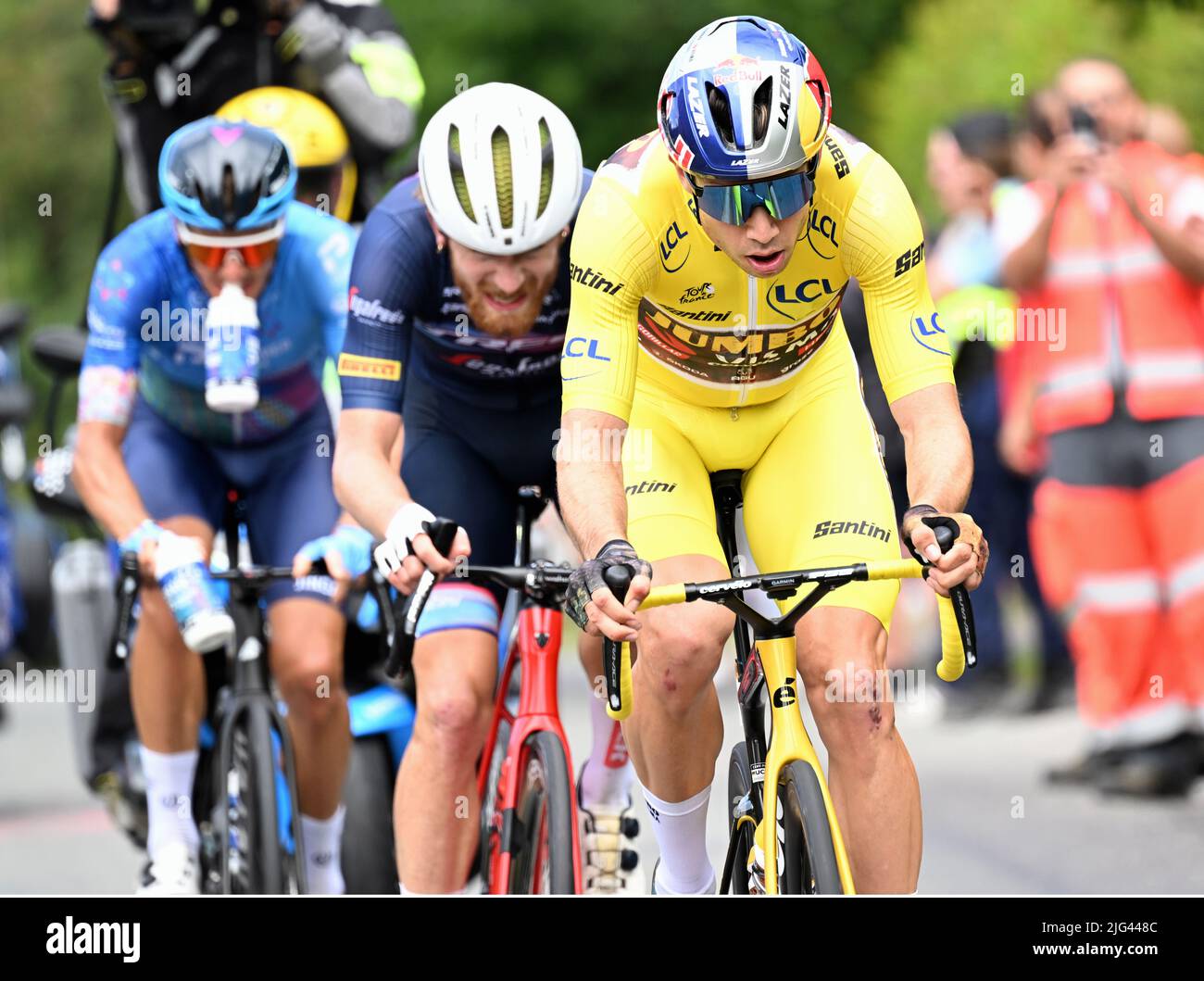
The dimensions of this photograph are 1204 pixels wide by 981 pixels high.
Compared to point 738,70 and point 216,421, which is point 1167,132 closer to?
point 216,421

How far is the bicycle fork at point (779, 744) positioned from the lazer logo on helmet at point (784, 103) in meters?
1.05

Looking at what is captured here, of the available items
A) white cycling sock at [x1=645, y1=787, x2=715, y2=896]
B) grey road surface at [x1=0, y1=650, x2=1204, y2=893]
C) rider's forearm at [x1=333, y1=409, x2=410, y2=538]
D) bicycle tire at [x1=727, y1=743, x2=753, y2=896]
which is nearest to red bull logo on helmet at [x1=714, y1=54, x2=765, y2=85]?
rider's forearm at [x1=333, y1=409, x2=410, y2=538]

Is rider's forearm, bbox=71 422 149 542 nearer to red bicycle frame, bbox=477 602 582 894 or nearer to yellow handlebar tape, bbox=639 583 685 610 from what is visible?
red bicycle frame, bbox=477 602 582 894

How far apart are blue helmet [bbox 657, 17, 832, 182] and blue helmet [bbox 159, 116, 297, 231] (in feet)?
6.69

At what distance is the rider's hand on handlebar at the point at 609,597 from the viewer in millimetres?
4336

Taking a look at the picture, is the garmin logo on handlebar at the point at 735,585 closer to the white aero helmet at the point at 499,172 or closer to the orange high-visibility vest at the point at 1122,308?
the white aero helmet at the point at 499,172

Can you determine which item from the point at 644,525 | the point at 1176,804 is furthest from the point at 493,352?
the point at 1176,804

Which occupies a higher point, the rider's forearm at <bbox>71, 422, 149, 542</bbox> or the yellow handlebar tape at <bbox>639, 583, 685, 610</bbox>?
the rider's forearm at <bbox>71, 422, 149, 542</bbox>

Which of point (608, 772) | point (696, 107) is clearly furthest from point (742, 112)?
point (608, 772)

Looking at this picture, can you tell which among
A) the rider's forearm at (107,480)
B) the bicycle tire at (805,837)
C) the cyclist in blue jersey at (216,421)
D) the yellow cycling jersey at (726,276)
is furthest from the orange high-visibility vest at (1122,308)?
the bicycle tire at (805,837)

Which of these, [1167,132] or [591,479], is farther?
[1167,132]

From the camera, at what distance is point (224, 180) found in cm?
649

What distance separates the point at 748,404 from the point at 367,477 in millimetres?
915

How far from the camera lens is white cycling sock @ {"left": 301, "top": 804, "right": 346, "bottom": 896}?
21.8 ft
